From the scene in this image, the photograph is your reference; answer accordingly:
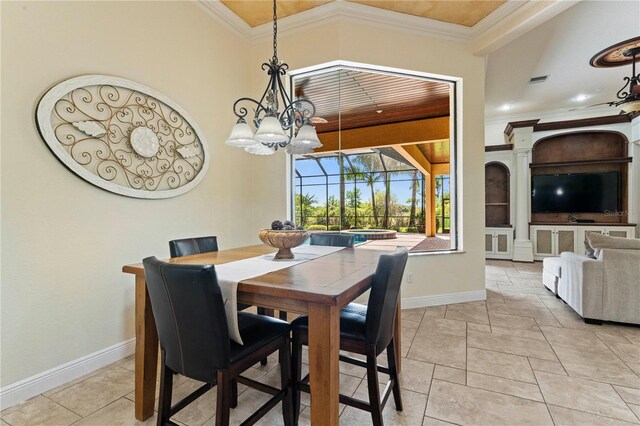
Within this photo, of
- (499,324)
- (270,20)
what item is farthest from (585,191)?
(270,20)

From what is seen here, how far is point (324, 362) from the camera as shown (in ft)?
4.10

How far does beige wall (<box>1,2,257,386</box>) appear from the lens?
72.0 inches

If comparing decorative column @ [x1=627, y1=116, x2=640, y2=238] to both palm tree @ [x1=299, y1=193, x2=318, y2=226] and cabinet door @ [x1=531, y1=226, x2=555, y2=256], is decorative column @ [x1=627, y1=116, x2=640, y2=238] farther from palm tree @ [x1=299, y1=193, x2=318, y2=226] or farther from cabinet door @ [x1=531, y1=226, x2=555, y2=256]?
palm tree @ [x1=299, y1=193, x2=318, y2=226]

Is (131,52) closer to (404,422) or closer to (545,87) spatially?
(404,422)

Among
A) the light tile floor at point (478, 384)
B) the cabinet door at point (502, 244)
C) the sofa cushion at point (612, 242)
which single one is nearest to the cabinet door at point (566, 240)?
the cabinet door at point (502, 244)

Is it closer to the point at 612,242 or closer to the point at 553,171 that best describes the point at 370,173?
the point at 612,242

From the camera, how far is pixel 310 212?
3775mm

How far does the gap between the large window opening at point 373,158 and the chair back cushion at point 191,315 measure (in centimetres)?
232

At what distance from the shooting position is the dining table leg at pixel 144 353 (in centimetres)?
167

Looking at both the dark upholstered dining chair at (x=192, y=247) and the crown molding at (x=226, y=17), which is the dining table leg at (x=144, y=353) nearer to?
the dark upholstered dining chair at (x=192, y=247)

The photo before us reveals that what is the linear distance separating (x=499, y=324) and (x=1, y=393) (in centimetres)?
385

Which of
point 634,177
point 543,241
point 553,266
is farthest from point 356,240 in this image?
point 634,177

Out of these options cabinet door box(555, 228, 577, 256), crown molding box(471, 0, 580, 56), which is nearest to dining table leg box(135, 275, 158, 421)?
crown molding box(471, 0, 580, 56)

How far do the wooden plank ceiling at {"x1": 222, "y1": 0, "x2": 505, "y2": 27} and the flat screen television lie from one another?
448 centimetres
